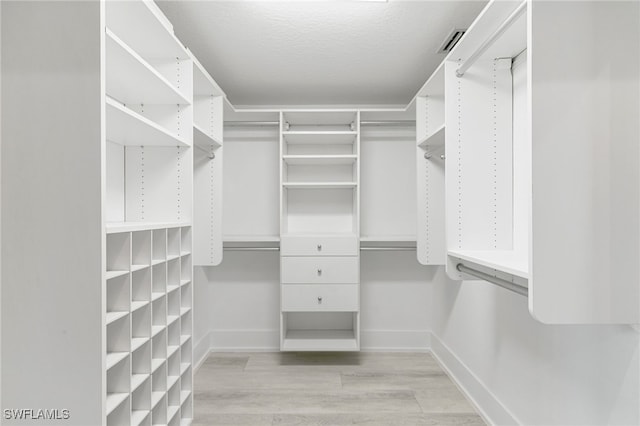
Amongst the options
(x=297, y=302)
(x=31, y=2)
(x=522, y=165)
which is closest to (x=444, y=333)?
(x=297, y=302)

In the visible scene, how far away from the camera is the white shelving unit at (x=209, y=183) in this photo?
2893 millimetres

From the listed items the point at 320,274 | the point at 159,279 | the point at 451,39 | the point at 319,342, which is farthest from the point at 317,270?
the point at 451,39

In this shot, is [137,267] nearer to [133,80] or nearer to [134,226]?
[134,226]

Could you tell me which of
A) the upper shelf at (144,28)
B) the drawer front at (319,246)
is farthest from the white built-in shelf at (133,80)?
the drawer front at (319,246)

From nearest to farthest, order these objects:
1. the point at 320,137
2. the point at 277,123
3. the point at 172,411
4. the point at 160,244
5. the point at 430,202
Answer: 1. the point at 160,244
2. the point at 172,411
3. the point at 430,202
4. the point at 320,137
5. the point at 277,123

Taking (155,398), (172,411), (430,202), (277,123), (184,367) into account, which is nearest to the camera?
(155,398)

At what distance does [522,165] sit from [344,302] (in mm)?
1636

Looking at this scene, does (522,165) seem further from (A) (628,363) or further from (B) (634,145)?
(A) (628,363)

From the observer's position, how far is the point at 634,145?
1.21m

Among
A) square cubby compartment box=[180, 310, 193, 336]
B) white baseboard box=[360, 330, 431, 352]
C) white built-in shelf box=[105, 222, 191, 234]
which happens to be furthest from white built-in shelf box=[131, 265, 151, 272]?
white baseboard box=[360, 330, 431, 352]

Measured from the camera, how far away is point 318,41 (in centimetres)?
236

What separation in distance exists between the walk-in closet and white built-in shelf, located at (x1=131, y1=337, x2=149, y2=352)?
0.8 inches

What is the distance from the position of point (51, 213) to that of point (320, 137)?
88.0 inches

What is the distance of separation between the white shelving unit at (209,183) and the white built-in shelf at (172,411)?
1.06 metres
